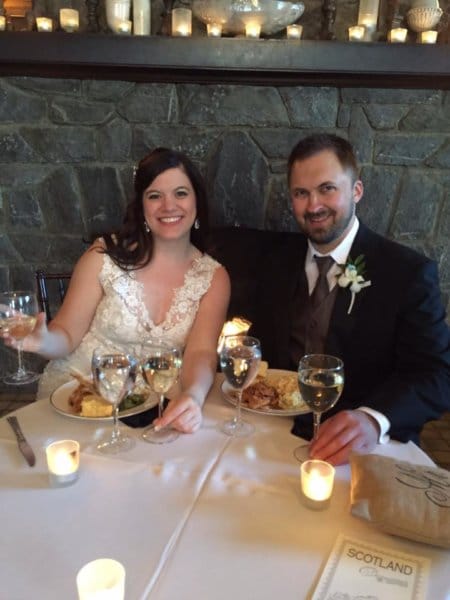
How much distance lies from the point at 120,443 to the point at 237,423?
10.7 inches

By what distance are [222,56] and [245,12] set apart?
0.21 metres

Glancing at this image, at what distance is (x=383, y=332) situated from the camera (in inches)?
63.5

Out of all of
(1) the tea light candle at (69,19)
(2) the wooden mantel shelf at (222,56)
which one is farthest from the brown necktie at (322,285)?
(1) the tea light candle at (69,19)

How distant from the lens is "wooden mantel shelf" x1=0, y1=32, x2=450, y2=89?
2301 millimetres

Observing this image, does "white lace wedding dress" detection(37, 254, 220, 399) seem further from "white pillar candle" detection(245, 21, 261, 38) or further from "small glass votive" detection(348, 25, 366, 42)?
"small glass votive" detection(348, 25, 366, 42)

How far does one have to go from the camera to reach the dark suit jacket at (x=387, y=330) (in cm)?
142

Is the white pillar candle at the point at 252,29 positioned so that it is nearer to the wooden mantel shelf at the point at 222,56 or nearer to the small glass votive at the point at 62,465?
the wooden mantel shelf at the point at 222,56

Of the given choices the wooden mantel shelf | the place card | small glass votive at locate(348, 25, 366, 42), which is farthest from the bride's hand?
small glass votive at locate(348, 25, 366, 42)

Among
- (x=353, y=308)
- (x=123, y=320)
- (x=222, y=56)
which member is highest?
(x=222, y=56)

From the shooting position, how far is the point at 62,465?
0.99 m

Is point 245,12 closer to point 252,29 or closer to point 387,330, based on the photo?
point 252,29

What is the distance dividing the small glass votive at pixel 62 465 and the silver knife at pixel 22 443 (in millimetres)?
63

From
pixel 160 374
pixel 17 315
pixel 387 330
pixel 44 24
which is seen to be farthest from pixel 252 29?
pixel 160 374

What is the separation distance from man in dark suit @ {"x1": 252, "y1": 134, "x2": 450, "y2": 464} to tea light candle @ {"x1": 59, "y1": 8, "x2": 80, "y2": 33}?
128 centimetres
